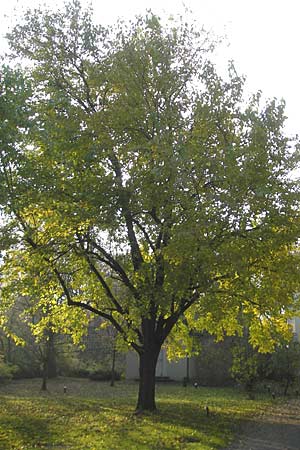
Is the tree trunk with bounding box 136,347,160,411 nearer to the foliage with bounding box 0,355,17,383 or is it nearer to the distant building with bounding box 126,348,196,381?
the foliage with bounding box 0,355,17,383

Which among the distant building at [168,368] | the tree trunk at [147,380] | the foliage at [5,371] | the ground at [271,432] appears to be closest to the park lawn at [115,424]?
the ground at [271,432]

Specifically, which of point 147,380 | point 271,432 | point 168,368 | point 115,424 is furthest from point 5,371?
point 271,432

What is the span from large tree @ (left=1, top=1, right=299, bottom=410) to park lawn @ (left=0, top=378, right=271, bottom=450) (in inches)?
79.2

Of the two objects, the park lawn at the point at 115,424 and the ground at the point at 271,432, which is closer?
the park lawn at the point at 115,424

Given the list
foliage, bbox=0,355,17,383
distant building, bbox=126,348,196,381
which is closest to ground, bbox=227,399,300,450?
foliage, bbox=0,355,17,383

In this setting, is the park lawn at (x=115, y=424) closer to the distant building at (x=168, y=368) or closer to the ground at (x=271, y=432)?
the ground at (x=271, y=432)

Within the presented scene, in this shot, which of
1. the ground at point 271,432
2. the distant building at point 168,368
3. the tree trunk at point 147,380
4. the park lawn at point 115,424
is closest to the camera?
the park lawn at point 115,424

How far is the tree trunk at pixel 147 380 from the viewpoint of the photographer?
58.7 feet

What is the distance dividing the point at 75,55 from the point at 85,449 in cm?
1215

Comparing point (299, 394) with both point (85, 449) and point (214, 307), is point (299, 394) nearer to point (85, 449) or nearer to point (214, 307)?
point (214, 307)

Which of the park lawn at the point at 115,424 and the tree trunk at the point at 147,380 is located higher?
the tree trunk at the point at 147,380

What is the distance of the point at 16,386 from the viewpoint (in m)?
30.8

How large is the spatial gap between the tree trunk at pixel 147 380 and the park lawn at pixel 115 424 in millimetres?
499

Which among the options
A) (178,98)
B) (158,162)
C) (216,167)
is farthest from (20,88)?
(178,98)
